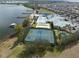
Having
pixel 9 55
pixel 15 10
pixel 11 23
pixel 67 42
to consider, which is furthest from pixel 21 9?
pixel 67 42

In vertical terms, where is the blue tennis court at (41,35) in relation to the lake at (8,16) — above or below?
below

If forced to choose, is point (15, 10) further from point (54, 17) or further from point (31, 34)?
point (54, 17)

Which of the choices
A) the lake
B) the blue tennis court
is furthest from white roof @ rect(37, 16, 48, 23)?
the lake

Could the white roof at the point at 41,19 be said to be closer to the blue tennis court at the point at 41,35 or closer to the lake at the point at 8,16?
the blue tennis court at the point at 41,35

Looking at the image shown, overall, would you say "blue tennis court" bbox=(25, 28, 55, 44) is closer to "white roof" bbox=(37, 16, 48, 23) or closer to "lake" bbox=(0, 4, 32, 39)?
"white roof" bbox=(37, 16, 48, 23)

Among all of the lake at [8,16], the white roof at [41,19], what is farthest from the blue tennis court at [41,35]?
the lake at [8,16]
